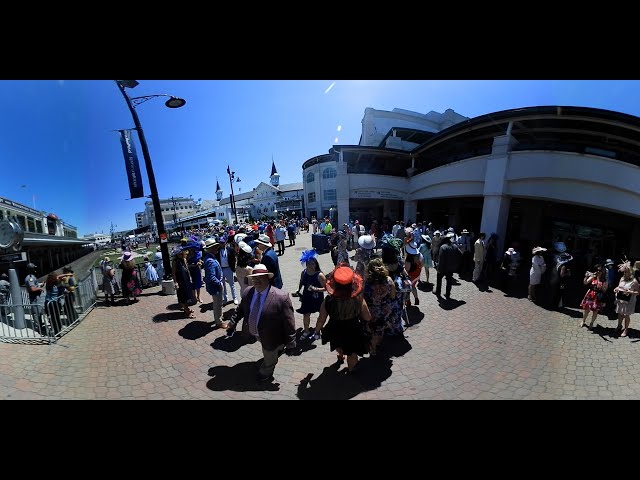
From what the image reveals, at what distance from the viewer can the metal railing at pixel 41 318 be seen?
326cm

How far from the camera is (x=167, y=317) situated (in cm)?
454

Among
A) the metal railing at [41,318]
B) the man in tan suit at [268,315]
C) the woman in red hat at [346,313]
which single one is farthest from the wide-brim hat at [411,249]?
the metal railing at [41,318]

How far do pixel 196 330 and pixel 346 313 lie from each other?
9.85ft

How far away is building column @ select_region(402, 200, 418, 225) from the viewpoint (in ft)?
51.2

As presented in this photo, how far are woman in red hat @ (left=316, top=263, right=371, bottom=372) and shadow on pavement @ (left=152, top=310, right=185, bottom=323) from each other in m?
3.51

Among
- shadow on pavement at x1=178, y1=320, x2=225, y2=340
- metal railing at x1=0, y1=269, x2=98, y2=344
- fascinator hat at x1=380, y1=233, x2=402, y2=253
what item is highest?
fascinator hat at x1=380, y1=233, x2=402, y2=253

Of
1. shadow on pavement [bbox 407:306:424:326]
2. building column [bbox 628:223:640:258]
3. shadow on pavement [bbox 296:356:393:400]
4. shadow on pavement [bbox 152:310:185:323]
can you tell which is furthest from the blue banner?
building column [bbox 628:223:640:258]

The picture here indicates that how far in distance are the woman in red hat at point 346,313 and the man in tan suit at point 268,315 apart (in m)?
0.48

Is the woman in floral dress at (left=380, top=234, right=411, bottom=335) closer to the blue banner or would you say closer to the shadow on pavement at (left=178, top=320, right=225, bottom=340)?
the shadow on pavement at (left=178, top=320, right=225, bottom=340)

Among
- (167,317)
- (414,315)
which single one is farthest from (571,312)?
(167,317)
